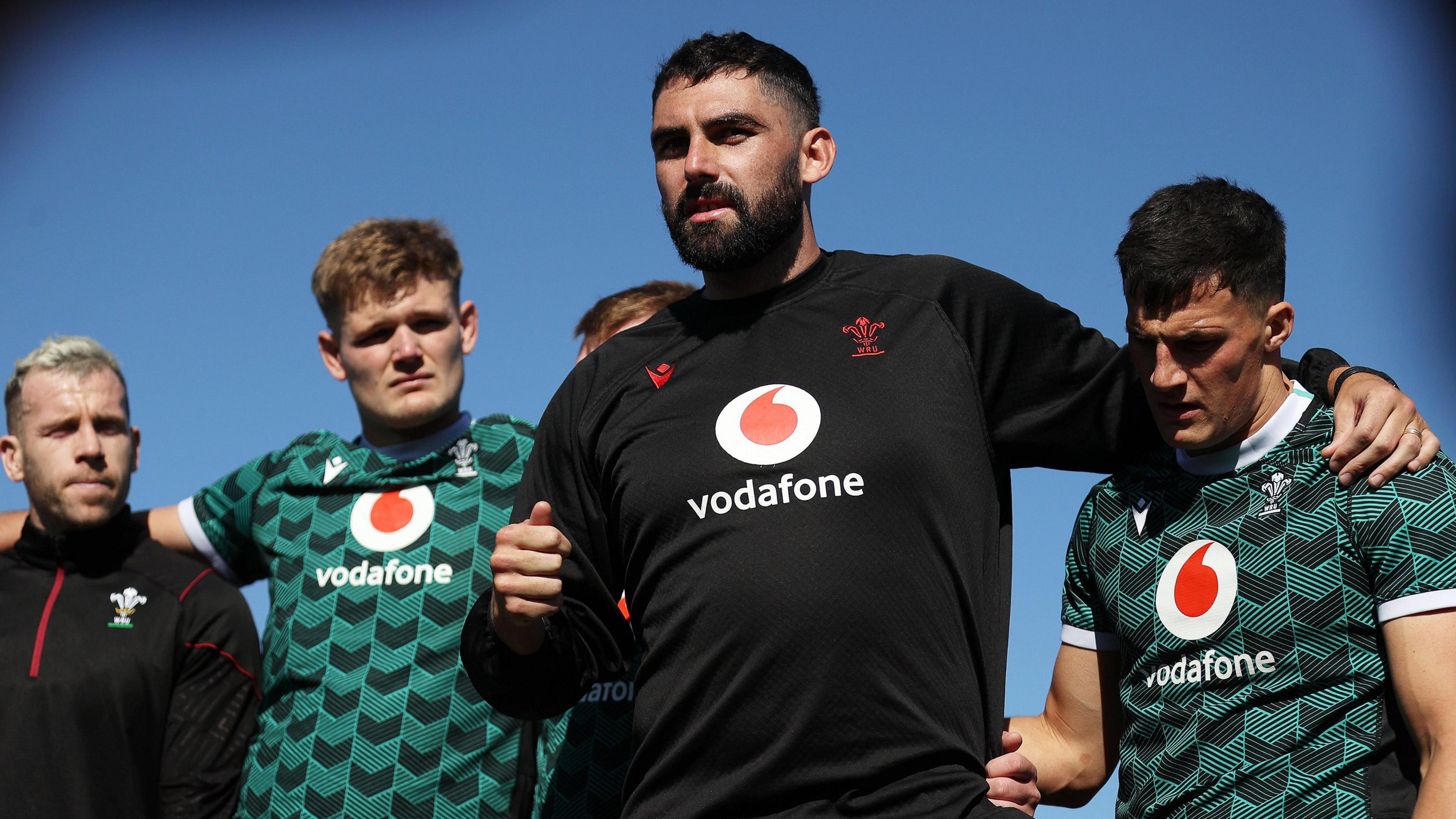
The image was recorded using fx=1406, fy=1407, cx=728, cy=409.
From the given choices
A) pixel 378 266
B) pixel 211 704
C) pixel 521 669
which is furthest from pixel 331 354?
pixel 521 669

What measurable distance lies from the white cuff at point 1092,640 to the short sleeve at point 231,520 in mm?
3391

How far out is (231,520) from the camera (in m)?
6.16

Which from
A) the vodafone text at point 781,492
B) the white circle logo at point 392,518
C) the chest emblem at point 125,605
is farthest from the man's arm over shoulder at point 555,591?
the chest emblem at point 125,605

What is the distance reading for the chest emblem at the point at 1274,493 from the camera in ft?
14.0

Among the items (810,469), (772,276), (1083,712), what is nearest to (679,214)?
(772,276)

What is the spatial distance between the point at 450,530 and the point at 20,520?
233 cm

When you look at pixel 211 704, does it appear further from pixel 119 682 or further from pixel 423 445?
pixel 423 445

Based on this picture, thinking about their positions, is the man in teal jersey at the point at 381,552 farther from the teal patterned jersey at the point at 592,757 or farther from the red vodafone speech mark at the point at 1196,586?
the red vodafone speech mark at the point at 1196,586

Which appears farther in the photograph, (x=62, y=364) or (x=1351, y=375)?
(x=62, y=364)

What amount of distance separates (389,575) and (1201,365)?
317cm

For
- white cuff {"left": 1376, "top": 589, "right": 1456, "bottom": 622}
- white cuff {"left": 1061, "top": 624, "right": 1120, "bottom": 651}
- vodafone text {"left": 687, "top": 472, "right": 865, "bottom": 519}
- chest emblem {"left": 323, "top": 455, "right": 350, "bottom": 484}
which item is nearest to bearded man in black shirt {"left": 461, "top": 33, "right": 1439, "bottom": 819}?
vodafone text {"left": 687, "top": 472, "right": 865, "bottom": 519}

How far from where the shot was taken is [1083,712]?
15.6 ft

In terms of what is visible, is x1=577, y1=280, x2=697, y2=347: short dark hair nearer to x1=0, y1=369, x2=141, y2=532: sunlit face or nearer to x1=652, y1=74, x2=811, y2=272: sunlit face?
x1=652, y1=74, x2=811, y2=272: sunlit face

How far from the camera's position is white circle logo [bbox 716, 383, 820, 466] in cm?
405
